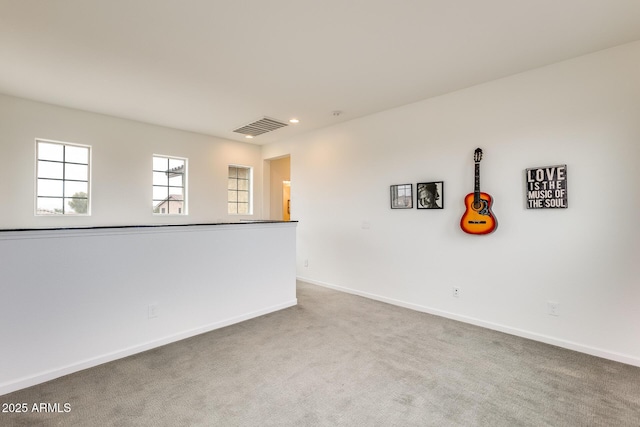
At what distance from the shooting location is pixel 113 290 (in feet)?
8.29

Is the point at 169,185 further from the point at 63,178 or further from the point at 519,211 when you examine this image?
the point at 519,211

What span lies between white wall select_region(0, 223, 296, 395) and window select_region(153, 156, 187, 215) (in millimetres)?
2286

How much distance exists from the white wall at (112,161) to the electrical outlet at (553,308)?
499 centimetres

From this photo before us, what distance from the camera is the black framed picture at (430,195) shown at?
3.58 meters

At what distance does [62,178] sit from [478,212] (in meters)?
5.33

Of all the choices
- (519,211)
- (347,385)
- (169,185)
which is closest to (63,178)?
(169,185)

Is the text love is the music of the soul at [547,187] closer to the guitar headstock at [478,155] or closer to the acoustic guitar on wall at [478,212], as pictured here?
the acoustic guitar on wall at [478,212]

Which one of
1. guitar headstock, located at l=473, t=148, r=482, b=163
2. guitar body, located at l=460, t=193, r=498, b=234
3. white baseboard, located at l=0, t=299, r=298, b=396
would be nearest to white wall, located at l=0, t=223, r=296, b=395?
white baseboard, located at l=0, t=299, r=298, b=396

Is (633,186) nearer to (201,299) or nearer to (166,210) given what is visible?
(201,299)

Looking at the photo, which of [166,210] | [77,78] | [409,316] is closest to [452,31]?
[409,316]

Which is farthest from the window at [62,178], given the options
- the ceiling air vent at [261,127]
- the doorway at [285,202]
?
the doorway at [285,202]

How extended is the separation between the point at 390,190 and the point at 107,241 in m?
3.23

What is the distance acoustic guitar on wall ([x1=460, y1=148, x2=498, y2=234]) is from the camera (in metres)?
3.15

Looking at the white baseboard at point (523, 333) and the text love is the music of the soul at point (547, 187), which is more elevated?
the text love is the music of the soul at point (547, 187)
